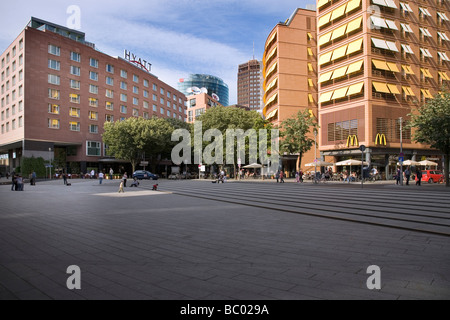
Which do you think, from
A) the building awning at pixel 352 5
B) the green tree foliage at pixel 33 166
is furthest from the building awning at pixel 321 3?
the green tree foliage at pixel 33 166

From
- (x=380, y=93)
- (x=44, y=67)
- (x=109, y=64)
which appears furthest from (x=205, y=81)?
(x=380, y=93)

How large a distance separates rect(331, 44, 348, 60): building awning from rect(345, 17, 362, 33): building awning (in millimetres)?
2000

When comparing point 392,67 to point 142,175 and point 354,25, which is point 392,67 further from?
point 142,175

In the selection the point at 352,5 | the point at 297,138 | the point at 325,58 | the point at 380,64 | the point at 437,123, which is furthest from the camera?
the point at 325,58

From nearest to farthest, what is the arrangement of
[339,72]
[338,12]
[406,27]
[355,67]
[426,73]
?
[355,67], [406,27], [339,72], [338,12], [426,73]

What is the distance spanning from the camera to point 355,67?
125 ft

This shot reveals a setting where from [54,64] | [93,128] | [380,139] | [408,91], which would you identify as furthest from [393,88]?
[54,64]

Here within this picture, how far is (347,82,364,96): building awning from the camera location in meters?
37.4

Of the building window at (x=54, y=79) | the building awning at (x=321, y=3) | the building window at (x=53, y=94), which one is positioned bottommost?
the building window at (x=53, y=94)

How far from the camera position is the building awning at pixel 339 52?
3941 centimetres

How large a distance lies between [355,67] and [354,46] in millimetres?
2808

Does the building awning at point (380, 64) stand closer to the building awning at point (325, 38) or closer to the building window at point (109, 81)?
the building awning at point (325, 38)

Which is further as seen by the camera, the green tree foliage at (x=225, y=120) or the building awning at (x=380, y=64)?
the green tree foliage at (x=225, y=120)

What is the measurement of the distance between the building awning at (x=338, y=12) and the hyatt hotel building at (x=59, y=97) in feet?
131
